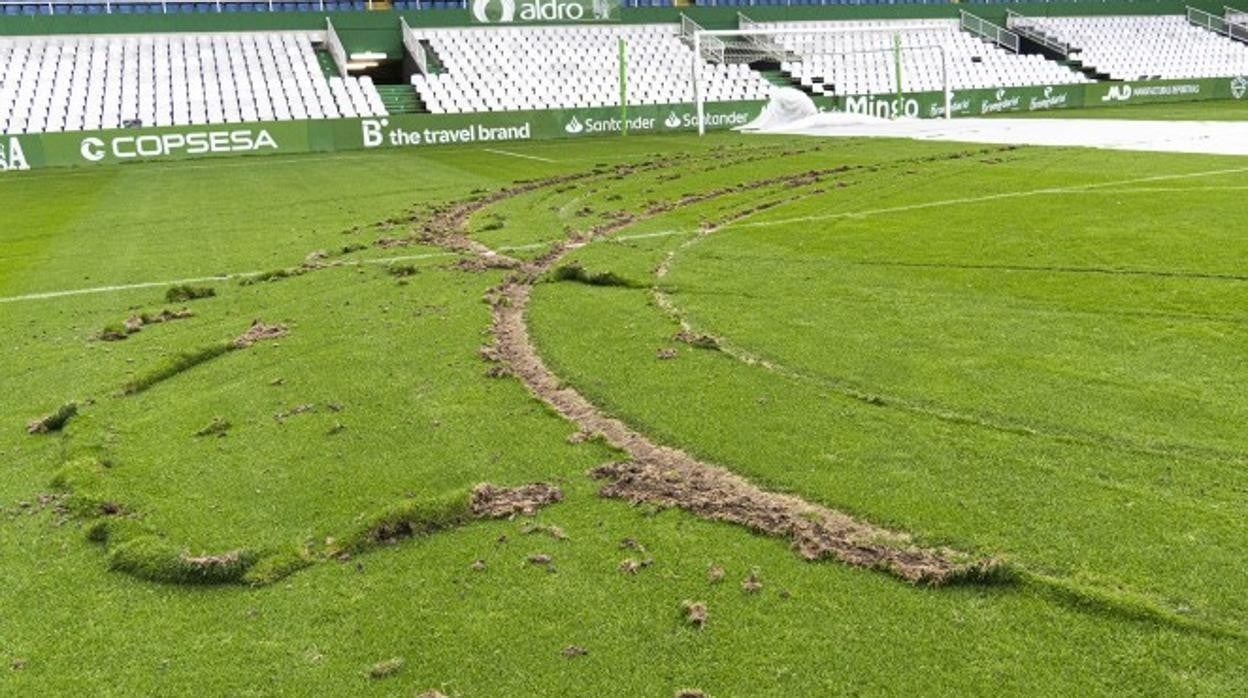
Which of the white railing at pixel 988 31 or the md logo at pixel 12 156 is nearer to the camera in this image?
the md logo at pixel 12 156

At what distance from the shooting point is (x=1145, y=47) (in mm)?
50094

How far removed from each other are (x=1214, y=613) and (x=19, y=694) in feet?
13.9

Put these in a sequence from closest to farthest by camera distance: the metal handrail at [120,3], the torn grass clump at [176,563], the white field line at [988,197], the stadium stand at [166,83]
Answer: the torn grass clump at [176,563]
the white field line at [988,197]
the stadium stand at [166,83]
the metal handrail at [120,3]

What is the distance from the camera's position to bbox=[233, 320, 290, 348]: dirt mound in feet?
26.7

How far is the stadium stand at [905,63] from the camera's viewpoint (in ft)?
138

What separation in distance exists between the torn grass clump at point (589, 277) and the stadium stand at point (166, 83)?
25.5m

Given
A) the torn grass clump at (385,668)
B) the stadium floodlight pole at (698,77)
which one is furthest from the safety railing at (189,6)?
the torn grass clump at (385,668)

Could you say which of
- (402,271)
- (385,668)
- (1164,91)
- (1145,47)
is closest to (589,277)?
(402,271)

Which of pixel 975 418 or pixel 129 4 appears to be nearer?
pixel 975 418

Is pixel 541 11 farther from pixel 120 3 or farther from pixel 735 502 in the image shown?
pixel 735 502

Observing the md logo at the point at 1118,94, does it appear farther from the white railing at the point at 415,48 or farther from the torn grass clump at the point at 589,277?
the torn grass clump at the point at 589,277

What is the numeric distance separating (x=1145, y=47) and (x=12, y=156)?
49.2 m

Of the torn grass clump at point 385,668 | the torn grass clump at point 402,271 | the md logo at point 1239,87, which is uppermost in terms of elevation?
the md logo at point 1239,87

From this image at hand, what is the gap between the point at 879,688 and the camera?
3.30 meters
